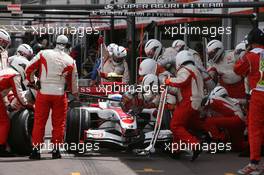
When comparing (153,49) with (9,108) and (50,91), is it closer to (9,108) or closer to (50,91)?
(50,91)

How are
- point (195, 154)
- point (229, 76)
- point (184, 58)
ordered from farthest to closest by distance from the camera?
point (229, 76), point (184, 58), point (195, 154)

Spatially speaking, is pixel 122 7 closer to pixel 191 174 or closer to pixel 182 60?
pixel 182 60

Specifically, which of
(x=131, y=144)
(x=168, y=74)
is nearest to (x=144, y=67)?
(x=168, y=74)

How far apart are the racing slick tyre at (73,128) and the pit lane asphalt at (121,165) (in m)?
0.26

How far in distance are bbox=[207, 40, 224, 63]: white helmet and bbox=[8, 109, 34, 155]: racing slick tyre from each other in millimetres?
3537

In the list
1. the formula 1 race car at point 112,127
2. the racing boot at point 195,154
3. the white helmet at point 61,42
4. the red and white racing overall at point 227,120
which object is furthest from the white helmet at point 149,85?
the white helmet at point 61,42

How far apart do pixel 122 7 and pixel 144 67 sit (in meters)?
1.17

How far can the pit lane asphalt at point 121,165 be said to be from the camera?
859 cm

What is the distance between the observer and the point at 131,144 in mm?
9602

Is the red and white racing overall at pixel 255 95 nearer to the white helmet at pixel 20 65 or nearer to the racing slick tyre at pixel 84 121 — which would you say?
the racing slick tyre at pixel 84 121

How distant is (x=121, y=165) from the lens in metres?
9.13

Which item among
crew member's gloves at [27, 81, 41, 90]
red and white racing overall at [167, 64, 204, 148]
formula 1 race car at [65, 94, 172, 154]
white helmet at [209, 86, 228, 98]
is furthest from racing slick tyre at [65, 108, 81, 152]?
white helmet at [209, 86, 228, 98]

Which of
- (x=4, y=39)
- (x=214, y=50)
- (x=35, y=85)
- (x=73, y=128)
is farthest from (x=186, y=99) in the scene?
(x=4, y=39)

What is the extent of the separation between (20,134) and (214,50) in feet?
12.7
